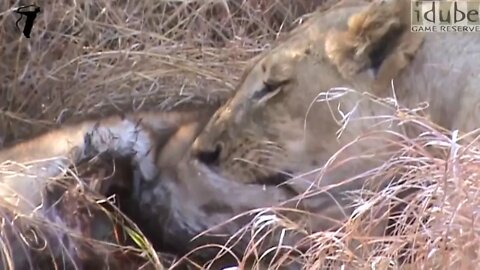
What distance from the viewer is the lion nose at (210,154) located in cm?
130

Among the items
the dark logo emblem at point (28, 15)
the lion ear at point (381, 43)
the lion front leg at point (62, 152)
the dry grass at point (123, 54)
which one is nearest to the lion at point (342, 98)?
the lion ear at point (381, 43)

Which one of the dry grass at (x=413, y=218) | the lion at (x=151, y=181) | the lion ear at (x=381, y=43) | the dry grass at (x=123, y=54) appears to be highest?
the lion ear at (x=381, y=43)

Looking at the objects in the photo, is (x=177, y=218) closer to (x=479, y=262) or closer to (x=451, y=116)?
(x=451, y=116)

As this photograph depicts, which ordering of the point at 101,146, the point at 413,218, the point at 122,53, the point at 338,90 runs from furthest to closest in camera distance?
the point at 122,53, the point at 101,146, the point at 338,90, the point at 413,218

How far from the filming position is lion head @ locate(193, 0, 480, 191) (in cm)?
123

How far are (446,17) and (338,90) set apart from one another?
15 centimetres

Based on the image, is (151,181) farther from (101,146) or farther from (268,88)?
(268,88)

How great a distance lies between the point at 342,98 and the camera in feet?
4.08

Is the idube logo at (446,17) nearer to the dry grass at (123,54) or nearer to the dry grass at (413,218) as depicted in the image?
the dry grass at (413,218)

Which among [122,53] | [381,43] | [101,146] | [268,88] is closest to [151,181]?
[101,146]

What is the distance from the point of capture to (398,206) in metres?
1.12

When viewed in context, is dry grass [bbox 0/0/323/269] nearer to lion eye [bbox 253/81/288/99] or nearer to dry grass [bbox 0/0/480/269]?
dry grass [bbox 0/0/480/269]

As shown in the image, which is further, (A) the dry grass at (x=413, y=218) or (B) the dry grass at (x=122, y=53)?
(B) the dry grass at (x=122, y=53)

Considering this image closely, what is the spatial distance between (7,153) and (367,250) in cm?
53
